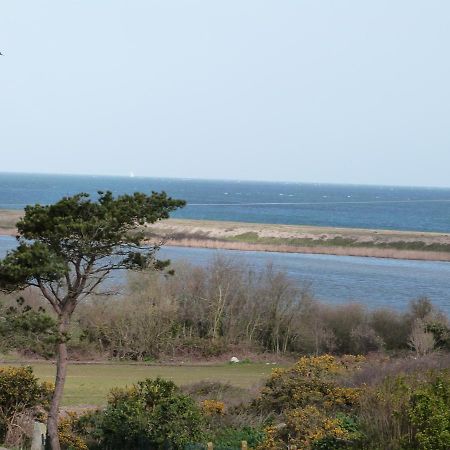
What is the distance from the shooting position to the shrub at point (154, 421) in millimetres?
17406

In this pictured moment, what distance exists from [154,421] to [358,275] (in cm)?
5517

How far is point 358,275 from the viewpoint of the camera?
71438 millimetres

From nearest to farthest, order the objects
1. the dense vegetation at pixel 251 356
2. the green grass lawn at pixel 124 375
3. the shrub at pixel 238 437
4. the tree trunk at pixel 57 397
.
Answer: the dense vegetation at pixel 251 356
the tree trunk at pixel 57 397
the shrub at pixel 238 437
the green grass lawn at pixel 124 375

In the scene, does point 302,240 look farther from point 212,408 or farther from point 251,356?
point 212,408

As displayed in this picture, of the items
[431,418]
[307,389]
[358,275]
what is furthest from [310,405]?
[358,275]

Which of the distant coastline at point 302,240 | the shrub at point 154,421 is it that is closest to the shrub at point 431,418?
the shrub at point 154,421

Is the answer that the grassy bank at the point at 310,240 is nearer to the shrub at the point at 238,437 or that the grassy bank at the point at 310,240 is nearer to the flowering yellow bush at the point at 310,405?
the flowering yellow bush at the point at 310,405

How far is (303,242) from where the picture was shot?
103062 mm

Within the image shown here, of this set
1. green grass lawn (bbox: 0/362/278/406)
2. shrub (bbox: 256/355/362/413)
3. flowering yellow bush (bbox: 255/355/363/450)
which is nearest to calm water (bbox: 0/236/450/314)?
green grass lawn (bbox: 0/362/278/406)

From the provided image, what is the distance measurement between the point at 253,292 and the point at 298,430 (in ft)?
102

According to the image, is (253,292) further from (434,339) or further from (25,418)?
(25,418)

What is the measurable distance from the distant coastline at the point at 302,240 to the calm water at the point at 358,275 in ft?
14.8

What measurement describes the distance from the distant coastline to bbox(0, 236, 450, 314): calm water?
177 inches

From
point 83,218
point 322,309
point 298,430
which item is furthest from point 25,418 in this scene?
point 322,309
